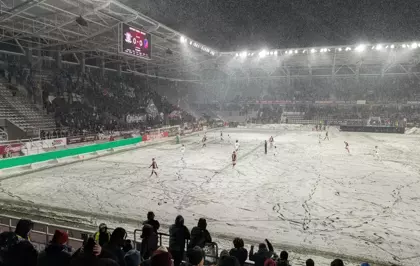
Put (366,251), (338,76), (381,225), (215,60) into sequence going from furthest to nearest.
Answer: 1. (338,76)
2. (215,60)
3. (381,225)
4. (366,251)

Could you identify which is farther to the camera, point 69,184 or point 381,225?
point 69,184

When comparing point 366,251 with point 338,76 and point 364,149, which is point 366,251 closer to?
point 364,149

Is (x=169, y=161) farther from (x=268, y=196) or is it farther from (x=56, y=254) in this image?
(x=56, y=254)

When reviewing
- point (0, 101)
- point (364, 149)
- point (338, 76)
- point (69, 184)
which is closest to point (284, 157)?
point (364, 149)

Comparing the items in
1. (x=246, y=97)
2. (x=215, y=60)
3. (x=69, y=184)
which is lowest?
(x=69, y=184)

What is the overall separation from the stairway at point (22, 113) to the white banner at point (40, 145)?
4.28 metres

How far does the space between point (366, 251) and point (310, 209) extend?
3.56m

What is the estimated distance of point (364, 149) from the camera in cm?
3002

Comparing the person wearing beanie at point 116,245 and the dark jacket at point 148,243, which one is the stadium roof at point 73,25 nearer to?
the dark jacket at point 148,243

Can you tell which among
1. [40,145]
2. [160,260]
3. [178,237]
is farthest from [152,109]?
[160,260]

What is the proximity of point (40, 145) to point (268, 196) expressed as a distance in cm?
1908

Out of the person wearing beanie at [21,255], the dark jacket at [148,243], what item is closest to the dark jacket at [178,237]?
the dark jacket at [148,243]

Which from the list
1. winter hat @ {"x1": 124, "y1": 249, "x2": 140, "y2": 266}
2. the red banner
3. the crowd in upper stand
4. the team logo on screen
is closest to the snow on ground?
the red banner

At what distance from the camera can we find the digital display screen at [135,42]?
78.5 feet
